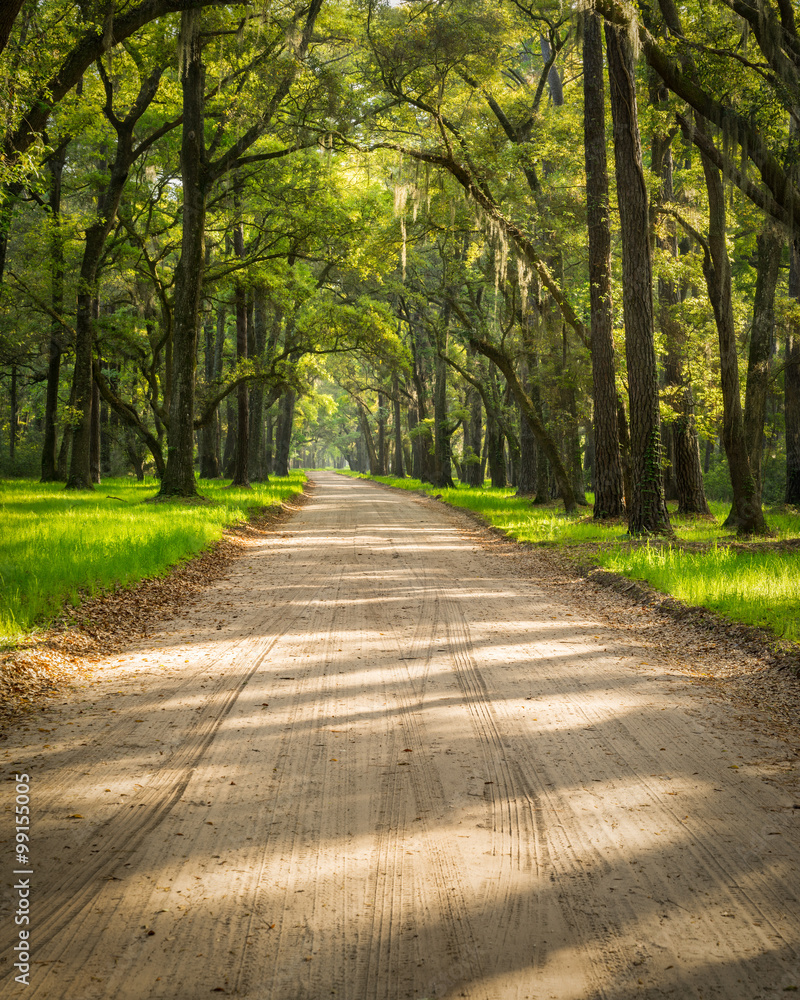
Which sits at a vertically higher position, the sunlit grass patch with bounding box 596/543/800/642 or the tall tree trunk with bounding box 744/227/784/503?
the tall tree trunk with bounding box 744/227/784/503

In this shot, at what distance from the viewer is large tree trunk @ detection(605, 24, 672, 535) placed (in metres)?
13.0

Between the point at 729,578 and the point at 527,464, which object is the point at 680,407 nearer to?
the point at 527,464

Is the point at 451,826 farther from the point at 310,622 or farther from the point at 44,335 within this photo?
the point at 44,335

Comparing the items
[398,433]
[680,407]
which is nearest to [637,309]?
[680,407]

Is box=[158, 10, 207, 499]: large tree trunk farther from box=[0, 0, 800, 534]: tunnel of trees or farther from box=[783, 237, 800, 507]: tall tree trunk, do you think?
box=[783, 237, 800, 507]: tall tree trunk

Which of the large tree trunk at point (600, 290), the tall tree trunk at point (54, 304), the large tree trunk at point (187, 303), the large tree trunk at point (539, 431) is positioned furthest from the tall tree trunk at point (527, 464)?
the tall tree trunk at point (54, 304)

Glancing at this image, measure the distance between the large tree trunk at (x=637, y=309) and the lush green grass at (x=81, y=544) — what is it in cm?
761

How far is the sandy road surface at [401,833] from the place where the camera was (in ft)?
7.98

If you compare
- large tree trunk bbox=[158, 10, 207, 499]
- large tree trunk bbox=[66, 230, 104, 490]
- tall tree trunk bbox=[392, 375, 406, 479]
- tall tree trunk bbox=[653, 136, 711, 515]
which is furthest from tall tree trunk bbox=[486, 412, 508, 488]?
large tree trunk bbox=[66, 230, 104, 490]

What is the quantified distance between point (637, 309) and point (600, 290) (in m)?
2.97

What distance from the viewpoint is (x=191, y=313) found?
18953 millimetres

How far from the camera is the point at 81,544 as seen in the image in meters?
9.70

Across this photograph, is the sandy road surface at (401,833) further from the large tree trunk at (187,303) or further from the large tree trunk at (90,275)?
the large tree trunk at (90,275)

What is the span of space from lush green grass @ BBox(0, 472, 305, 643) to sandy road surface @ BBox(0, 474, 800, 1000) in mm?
1241
